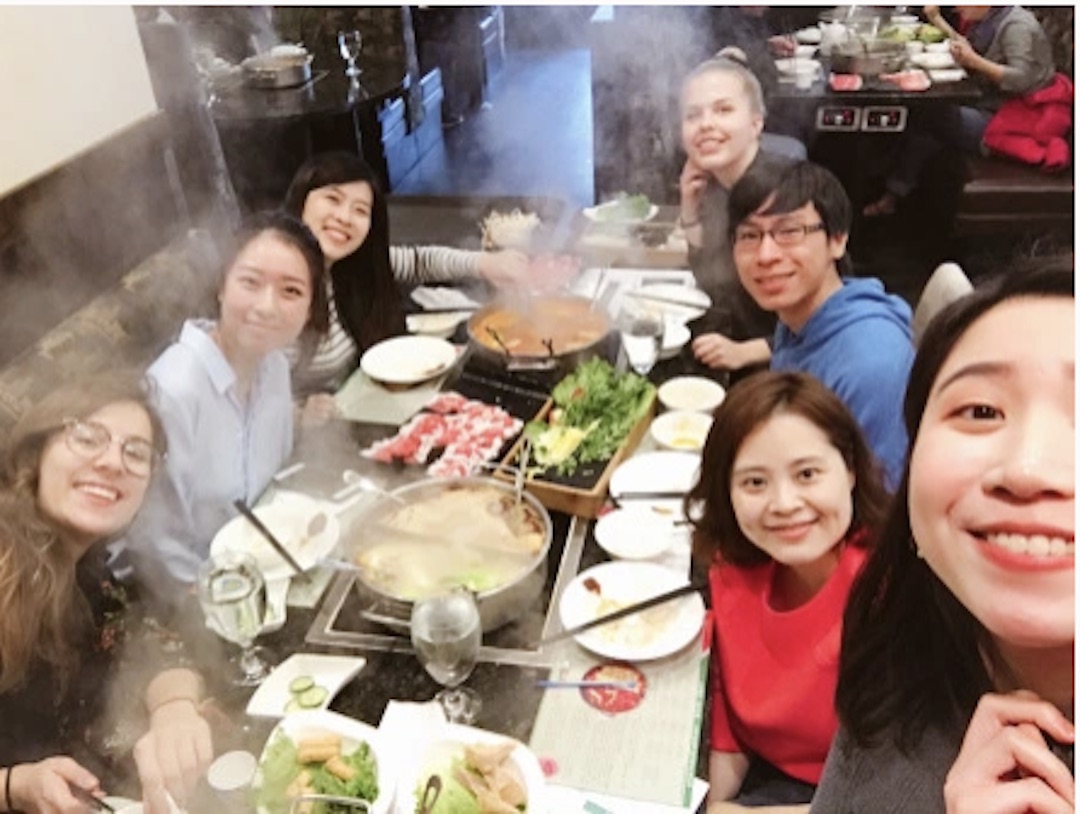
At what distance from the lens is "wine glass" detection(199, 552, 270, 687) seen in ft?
4.68

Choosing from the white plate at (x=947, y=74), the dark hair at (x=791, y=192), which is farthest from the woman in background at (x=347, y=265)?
the white plate at (x=947, y=74)

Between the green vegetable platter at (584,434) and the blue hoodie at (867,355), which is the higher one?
the blue hoodie at (867,355)

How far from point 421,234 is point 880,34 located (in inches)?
119

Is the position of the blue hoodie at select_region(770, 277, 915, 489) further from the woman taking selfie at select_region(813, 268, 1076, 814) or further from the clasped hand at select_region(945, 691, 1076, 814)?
the clasped hand at select_region(945, 691, 1076, 814)

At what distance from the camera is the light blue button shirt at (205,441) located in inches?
68.3

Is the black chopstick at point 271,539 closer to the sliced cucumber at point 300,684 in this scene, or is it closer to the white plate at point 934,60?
the sliced cucumber at point 300,684

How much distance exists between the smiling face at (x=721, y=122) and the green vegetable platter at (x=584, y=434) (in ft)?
2.94

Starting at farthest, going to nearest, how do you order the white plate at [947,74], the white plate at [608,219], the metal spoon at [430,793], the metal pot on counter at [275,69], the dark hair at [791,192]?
the white plate at [947,74] → the metal pot on counter at [275,69] → the white plate at [608,219] → the dark hair at [791,192] → the metal spoon at [430,793]

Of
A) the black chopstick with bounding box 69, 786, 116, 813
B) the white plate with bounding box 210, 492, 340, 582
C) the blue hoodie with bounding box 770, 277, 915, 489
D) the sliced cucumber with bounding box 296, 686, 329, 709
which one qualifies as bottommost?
the black chopstick with bounding box 69, 786, 116, 813

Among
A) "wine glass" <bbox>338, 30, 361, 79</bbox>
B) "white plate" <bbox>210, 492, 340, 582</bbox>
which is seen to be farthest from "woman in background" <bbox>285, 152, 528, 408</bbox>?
"wine glass" <bbox>338, 30, 361, 79</bbox>

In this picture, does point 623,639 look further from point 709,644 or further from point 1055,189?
point 1055,189

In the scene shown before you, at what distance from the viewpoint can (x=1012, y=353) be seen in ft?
2.33

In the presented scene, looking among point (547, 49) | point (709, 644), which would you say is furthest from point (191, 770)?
point (547, 49)

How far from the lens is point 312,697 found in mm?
1370
